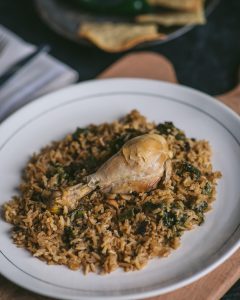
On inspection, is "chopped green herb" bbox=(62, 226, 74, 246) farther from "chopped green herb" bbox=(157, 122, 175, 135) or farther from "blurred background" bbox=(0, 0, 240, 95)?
"blurred background" bbox=(0, 0, 240, 95)

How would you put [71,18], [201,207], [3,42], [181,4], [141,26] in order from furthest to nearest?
[71,18], [181,4], [141,26], [3,42], [201,207]

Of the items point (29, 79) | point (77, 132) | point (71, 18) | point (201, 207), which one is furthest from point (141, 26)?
point (201, 207)

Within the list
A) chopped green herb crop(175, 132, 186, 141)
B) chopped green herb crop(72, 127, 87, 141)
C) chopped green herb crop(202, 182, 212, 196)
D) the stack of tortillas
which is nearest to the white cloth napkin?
the stack of tortillas

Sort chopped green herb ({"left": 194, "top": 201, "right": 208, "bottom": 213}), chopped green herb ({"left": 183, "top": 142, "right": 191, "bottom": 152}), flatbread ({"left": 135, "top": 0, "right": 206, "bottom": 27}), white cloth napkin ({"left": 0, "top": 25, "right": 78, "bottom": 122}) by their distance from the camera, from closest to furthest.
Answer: chopped green herb ({"left": 194, "top": 201, "right": 208, "bottom": 213}) < chopped green herb ({"left": 183, "top": 142, "right": 191, "bottom": 152}) < white cloth napkin ({"left": 0, "top": 25, "right": 78, "bottom": 122}) < flatbread ({"left": 135, "top": 0, "right": 206, "bottom": 27})

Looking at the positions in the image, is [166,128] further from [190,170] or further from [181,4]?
[181,4]

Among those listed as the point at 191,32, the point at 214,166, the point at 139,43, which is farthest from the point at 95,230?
the point at 191,32

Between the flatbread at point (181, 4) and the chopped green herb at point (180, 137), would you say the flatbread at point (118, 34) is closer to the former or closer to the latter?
the flatbread at point (181, 4)

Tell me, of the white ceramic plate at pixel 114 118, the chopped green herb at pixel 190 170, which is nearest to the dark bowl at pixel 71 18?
the white ceramic plate at pixel 114 118
